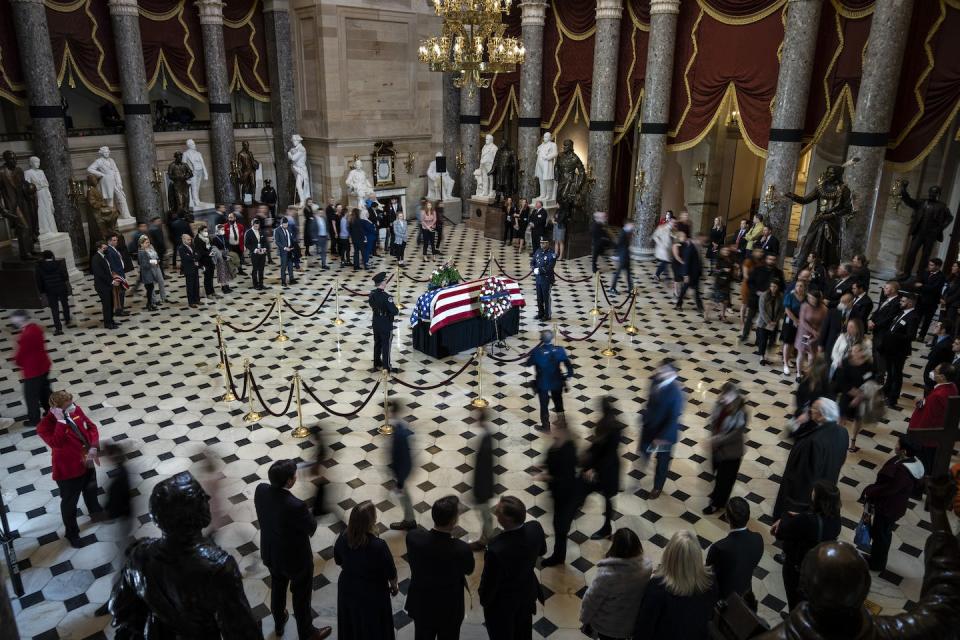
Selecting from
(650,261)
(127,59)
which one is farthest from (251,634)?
(127,59)

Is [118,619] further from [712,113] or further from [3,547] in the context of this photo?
[712,113]

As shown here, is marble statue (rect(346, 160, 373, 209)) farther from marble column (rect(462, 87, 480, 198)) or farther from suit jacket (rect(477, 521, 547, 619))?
suit jacket (rect(477, 521, 547, 619))

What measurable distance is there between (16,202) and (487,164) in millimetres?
11658

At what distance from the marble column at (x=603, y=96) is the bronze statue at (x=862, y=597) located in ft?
52.1

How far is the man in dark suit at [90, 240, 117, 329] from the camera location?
10.9m

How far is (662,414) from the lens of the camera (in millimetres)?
6348

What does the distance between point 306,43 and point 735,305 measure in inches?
524

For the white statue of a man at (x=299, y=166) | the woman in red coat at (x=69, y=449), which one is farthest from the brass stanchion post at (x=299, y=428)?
the white statue of a man at (x=299, y=166)

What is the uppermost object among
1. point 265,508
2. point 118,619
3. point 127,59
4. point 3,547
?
point 127,59

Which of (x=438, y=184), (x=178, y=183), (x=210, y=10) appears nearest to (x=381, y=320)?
(x=178, y=183)

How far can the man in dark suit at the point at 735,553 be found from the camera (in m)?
4.23

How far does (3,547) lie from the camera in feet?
18.0

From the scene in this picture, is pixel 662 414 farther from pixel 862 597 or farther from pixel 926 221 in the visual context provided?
pixel 926 221

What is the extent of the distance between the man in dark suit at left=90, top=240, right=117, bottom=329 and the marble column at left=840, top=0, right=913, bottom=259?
1358cm
